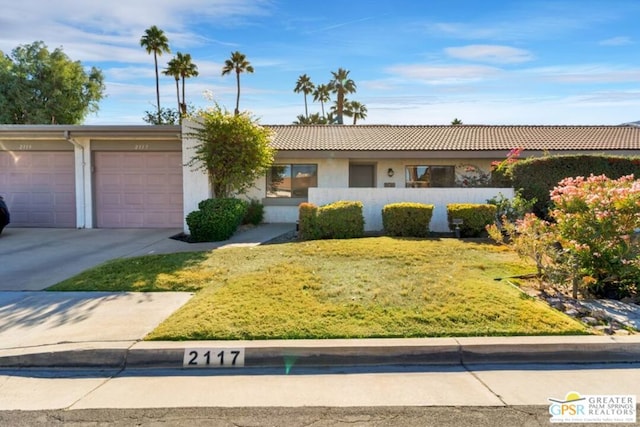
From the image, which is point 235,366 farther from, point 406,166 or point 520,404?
point 406,166

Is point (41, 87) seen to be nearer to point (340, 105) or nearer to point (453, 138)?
point (340, 105)

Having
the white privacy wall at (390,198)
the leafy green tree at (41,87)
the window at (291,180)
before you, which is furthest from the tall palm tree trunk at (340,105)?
the white privacy wall at (390,198)

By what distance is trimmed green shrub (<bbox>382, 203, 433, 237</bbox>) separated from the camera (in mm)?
11945

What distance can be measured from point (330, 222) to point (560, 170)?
696 centimetres

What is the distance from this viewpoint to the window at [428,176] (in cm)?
1720

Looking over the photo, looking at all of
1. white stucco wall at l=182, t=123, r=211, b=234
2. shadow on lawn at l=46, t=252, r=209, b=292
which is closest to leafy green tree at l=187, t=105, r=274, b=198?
white stucco wall at l=182, t=123, r=211, b=234

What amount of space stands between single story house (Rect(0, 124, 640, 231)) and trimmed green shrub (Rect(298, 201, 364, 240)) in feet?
5.05

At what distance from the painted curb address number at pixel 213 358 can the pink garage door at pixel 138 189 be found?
10.7 metres

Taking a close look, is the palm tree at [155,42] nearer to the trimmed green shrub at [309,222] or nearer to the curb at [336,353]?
the trimmed green shrub at [309,222]

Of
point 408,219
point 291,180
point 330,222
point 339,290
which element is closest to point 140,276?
point 339,290

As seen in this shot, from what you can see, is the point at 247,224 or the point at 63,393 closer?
the point at 63,393

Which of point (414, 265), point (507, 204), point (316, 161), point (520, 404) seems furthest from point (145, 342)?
point (316, 161)

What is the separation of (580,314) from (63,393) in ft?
19.4

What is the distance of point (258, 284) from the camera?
22.7 ft
